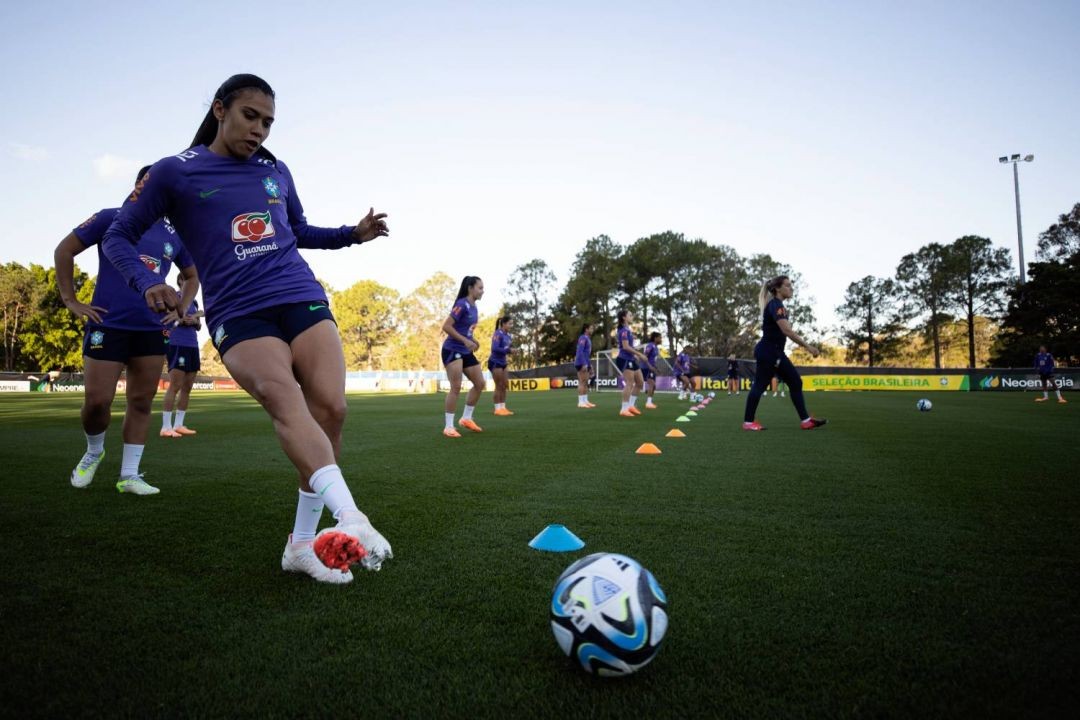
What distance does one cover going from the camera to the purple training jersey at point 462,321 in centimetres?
903

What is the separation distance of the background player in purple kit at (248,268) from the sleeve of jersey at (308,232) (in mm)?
251

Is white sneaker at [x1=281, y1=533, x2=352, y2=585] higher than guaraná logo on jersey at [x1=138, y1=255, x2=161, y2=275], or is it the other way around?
guaraná logo on jersey at [x1=138, y1=255, x2=161, y2=275]

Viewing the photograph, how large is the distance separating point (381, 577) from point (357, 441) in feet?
19.2

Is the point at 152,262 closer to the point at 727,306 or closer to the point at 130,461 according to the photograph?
the point at 130,461

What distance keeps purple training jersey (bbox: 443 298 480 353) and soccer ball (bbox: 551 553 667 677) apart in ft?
24.0

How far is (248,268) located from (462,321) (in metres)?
6.60

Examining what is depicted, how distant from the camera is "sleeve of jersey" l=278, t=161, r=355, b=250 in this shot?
123 inches

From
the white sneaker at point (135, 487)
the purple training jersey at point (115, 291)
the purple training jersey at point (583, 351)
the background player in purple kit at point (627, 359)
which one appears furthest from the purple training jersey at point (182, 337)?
the purple training jersey at point (583, 351)

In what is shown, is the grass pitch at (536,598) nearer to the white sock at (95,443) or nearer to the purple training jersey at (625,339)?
the white sock at (95,443)

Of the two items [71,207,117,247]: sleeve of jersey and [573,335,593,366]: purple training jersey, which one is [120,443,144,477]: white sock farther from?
[573,335,593,366]: purple training jersey

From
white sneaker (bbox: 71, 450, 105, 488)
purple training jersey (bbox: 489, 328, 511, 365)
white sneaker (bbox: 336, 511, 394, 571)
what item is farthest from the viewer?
purple training jersey (bbox: 489, 328, 511, 365)

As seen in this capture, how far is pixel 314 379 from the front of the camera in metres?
2.69

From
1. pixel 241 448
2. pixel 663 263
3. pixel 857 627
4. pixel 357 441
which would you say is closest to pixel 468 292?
pixel 357 441

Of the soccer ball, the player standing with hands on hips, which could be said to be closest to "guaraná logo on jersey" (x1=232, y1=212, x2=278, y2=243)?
the soccer ball
